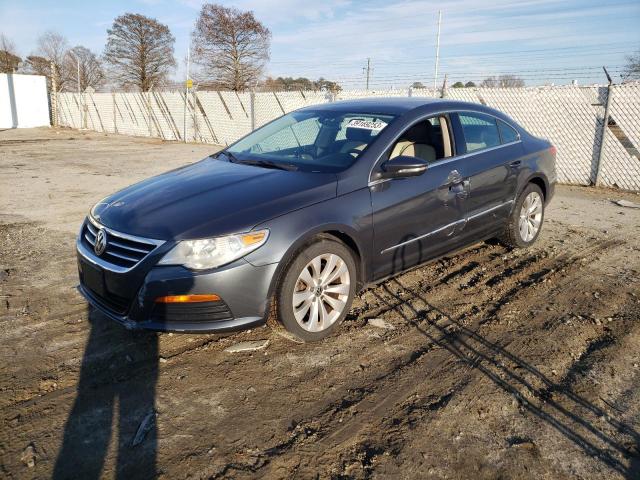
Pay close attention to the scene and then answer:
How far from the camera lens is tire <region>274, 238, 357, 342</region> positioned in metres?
3.26

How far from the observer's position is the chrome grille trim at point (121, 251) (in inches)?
121

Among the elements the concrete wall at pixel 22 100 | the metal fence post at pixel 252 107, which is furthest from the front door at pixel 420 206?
the concrete wall at pixel 22 100

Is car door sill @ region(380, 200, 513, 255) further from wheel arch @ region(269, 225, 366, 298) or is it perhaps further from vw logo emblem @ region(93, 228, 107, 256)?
vw logo emblem @ region(93, 228, 107, 256)

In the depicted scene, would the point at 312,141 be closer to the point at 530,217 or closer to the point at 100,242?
the point at 100,242

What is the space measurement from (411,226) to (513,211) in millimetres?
1757

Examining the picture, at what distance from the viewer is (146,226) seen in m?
3.18

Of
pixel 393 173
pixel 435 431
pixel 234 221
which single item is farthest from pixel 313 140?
pixel 435 431

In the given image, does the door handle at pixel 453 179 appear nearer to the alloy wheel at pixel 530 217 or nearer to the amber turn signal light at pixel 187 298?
the alloy wheel at pixel 530 217

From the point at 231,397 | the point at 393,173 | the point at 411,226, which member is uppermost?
the point at 393,173

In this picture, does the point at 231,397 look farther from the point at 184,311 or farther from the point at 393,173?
the point at 393,173

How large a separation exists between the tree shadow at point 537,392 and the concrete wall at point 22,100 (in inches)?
1318

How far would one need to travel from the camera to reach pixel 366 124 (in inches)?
164

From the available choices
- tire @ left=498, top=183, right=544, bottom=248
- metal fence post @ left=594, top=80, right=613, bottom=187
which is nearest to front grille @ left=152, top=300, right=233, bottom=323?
tire @ left=498, top=183, right=544, bottom=248

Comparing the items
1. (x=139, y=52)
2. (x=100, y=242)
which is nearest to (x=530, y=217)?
(x=100, y=242)
